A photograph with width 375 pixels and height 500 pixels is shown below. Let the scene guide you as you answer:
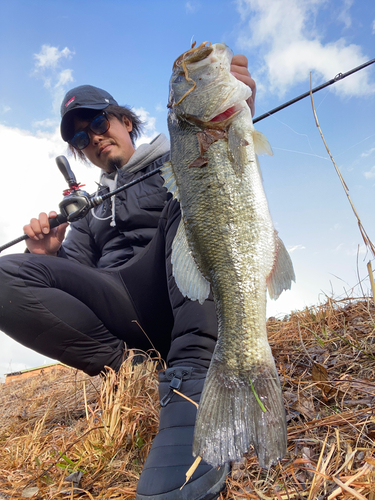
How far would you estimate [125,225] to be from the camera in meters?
3.44

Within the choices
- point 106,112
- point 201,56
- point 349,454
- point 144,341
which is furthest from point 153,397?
point 106,112

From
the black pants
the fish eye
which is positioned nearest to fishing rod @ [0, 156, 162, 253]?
the black pants

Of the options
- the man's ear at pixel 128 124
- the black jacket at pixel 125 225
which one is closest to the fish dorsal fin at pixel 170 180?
the black jacket at pixel 125 225

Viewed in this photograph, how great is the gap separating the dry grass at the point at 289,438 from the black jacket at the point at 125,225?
117 cm

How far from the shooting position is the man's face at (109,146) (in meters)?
4.09

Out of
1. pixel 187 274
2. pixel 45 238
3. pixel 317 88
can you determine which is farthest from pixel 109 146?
pixel 187 274

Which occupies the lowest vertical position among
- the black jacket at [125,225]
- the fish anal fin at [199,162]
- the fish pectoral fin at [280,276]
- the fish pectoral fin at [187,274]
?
the fish pectoral fin at [280,276]

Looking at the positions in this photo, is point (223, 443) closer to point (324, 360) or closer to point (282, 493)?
point (282, 493)

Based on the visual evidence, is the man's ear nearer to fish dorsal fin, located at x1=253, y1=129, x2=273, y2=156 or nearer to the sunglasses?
the sunglasses

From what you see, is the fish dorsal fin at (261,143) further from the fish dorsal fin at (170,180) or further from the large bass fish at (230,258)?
the fish dorsal fin at (170,180)

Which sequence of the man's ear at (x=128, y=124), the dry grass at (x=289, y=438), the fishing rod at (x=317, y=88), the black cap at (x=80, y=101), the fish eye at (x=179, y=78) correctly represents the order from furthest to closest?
the man's ear at (x=128, y=124)
the black cap at (x=80, y=101)
the fishing rod at (x=317, y=88)
the fish eye at (x=179, y=78)
the dry grass at (x=289, y=438)

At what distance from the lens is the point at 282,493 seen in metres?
1.42

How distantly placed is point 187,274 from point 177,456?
0.88m

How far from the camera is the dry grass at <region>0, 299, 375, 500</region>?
4.83 feet
